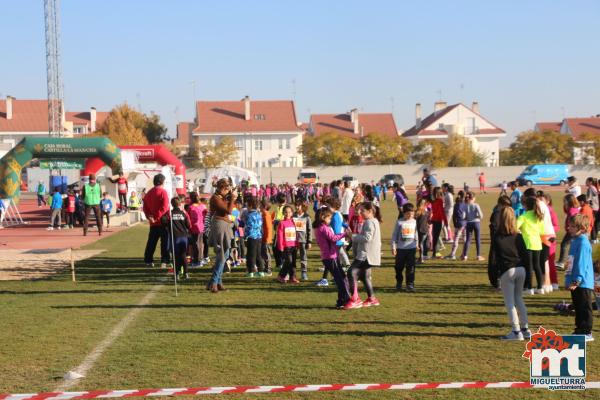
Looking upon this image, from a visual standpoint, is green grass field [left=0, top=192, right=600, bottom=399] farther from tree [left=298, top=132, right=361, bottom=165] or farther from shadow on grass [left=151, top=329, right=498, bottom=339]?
tree [left=298, top=132, right=361, bottom=165]

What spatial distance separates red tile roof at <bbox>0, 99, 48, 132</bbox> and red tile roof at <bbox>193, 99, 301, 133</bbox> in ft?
67.3

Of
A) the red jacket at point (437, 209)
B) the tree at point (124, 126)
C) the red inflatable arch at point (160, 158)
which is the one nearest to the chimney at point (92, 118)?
the tree at point (124, 126)

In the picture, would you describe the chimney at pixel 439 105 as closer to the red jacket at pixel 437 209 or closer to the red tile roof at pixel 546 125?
the red tile roof at pixel 546 125

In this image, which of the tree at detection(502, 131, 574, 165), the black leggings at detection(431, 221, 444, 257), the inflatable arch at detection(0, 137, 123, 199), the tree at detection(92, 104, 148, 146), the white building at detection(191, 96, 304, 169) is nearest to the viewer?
the black leggings at detection(431, 221, 444, 257)

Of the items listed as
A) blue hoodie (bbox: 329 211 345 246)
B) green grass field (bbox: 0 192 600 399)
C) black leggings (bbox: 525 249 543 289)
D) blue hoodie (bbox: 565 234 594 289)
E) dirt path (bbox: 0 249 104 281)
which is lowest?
green grass field (bbox: 0 192 600 399)

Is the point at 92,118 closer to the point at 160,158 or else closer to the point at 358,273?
the point at 160,158

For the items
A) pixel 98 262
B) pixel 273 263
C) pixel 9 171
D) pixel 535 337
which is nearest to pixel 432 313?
pixel 535 337

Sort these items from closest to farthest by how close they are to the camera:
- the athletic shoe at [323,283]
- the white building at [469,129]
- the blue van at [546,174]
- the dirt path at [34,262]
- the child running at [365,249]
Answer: the child running at [365,249] < the athletic shoe at [323,283] < the dirt path at [34,262] < the blue van at [546,174] < the white building at [469,129]

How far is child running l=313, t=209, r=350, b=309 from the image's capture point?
10.6 metres

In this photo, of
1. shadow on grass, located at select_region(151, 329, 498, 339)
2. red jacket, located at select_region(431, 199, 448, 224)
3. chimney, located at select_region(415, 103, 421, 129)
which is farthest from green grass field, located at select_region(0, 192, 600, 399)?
chimney, located at select_region(415, 103, 421, 129)

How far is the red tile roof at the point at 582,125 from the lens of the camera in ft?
328

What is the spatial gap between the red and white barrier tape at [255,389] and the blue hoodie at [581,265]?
1.73 m

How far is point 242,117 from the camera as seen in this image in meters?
91.1
